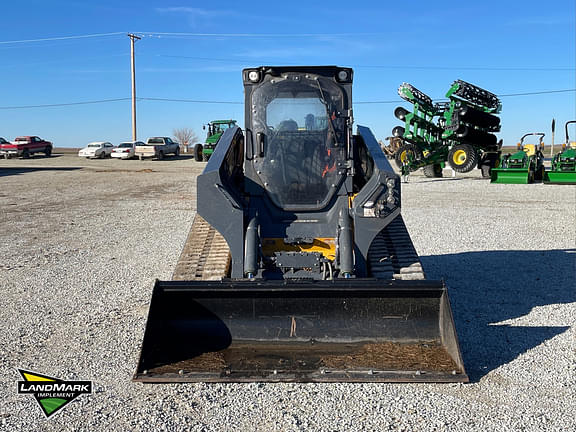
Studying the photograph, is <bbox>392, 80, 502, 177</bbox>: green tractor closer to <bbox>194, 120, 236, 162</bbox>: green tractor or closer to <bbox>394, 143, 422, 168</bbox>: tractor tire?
<bbox>394, 143, 422, 168</bbox>: tractor tire

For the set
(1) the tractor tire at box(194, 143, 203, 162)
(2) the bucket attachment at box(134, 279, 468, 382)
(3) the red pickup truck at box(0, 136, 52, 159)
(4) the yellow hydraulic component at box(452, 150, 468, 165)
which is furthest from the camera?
(3) the red pickup truck at box(0, 136, 52, 159)

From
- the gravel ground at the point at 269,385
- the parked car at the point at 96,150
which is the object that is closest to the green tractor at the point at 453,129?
the gravel ground at the point at 269,385

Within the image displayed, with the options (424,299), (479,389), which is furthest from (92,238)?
(479,389)

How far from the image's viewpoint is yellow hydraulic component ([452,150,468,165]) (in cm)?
2348

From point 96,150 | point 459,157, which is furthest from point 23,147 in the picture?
point 459,157

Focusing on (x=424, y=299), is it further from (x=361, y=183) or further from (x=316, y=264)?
(x=361, y=183)

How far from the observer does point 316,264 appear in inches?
216

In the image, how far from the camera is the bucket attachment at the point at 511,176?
2242cm

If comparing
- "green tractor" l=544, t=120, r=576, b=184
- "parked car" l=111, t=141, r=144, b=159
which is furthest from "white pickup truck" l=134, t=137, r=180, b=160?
"green tractor" l=544, t=120, r=576, b=184

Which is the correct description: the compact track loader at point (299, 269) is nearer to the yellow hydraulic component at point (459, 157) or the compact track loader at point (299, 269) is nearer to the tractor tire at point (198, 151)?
the yellow hydraulic component at point (459, 157)

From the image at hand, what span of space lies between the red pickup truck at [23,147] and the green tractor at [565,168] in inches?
1321

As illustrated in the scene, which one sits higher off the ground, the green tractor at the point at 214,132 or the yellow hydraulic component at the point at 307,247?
the green tractor at the point at 214,132

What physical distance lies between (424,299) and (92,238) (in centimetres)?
737

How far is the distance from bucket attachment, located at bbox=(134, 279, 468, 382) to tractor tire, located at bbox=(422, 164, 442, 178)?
Answer: 21737mm
